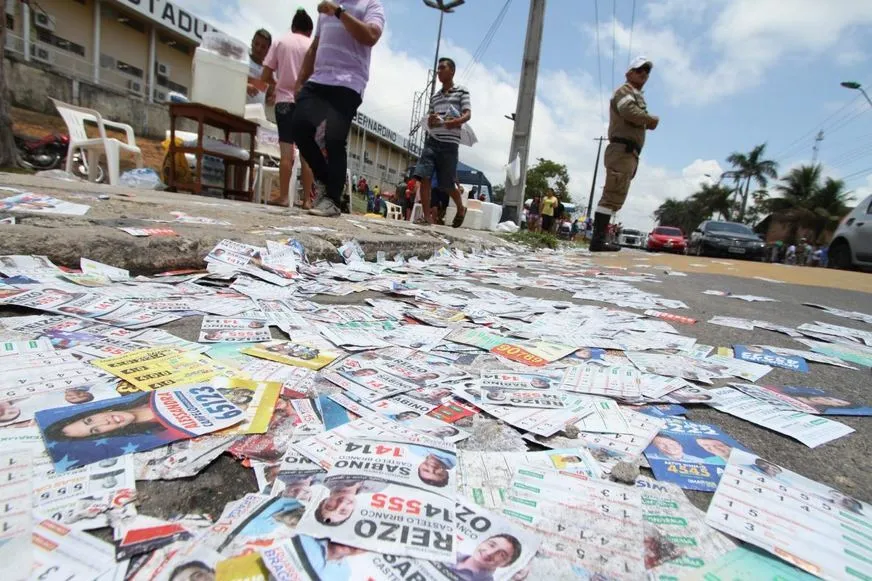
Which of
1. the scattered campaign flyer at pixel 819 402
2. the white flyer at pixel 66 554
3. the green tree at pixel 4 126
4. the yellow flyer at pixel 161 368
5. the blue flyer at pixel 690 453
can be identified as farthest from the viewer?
the green tree at pixel 4 126

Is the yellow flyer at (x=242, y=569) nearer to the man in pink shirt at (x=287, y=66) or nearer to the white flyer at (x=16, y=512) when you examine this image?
the white flyer at (x=16, y=512)

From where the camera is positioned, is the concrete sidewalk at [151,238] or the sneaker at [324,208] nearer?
the concrete sidewalk at [151,238]

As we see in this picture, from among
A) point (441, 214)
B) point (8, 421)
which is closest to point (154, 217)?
point (8, 421)

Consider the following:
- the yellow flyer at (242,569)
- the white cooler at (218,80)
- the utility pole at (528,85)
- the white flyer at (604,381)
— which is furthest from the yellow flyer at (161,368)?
the utility pole at (528,85)

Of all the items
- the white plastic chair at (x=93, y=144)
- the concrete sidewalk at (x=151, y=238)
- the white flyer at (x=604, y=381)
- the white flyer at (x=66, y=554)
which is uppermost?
the white plastic chair at (x=93, y=144)

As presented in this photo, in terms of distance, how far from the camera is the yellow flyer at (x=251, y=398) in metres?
0.70

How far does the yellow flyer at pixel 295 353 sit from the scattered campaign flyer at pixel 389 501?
356 millimetres

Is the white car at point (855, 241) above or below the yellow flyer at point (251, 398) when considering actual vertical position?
above

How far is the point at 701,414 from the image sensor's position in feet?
2.95

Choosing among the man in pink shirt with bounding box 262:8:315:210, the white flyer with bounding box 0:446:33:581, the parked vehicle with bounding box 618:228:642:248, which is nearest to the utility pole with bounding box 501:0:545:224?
the man in pink shirt with bounding box 262:8:315:210

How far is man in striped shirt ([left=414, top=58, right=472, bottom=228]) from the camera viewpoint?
429 centimetres

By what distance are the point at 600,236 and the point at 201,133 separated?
4.20 metres

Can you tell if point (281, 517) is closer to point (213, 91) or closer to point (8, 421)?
point (8, 421)

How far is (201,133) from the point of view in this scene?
3.62 meters
